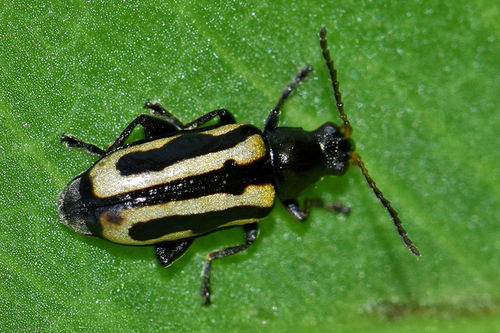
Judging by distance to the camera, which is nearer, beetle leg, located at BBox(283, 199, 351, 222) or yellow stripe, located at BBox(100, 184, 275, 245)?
yellow stripe, located at BBox(100, 184, 275, 245)

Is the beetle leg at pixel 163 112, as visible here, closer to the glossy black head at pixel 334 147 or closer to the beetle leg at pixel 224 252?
the beetle leg at pixel 224 252

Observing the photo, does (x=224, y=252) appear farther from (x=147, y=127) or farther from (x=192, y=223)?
(x=147, y=127)

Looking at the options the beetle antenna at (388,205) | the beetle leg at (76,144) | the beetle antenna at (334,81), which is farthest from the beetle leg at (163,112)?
the beetle antenna at (388,205)

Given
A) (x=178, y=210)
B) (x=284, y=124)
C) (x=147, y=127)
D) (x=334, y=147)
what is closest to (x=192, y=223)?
(x=178, y=210)

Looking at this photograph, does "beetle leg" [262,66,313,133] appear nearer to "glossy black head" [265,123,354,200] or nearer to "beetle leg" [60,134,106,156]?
"glossy black head" [265,123,354,200]

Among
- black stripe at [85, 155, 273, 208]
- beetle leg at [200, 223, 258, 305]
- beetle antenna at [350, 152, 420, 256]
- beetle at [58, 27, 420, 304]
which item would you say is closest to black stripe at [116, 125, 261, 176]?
beetle at [58, 27, 420, 304]

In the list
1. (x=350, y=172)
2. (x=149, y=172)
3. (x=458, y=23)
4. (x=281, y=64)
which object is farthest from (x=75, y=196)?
(x=458, y=23)

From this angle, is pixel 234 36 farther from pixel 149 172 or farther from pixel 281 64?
pixel 149 172
